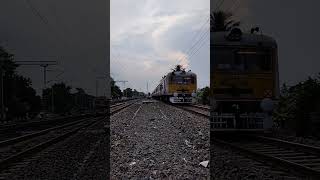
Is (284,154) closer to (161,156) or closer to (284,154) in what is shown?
(284,154)

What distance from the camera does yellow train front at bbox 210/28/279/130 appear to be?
12.8 m

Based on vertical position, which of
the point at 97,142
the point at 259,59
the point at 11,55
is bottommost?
the point at 97,142

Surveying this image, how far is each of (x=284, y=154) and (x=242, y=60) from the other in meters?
3.81

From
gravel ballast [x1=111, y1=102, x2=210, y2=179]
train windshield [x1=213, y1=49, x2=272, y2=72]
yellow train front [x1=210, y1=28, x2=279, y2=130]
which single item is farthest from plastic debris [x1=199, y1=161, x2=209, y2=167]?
train windshield [x1=213, y1=49, x2=272, y2=72]

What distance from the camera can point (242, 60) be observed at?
42.6 feet

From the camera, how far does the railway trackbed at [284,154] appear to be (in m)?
7.78

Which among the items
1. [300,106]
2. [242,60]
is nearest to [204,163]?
[242,60]

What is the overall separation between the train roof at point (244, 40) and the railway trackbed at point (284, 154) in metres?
2.72

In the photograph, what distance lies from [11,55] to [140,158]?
2082 inches

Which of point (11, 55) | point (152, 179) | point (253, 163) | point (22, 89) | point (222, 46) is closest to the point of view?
point (152, 179)

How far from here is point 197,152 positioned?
35.7ft

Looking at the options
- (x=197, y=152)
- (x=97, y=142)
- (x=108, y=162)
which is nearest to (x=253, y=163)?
(x=197, y=152)

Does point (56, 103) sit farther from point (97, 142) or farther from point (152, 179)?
point (152, 179)

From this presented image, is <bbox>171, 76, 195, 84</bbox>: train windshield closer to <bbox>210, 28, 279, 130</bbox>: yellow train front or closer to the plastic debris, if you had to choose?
<bbox>210, 28, 279, 130</bbox>: yellow train front
